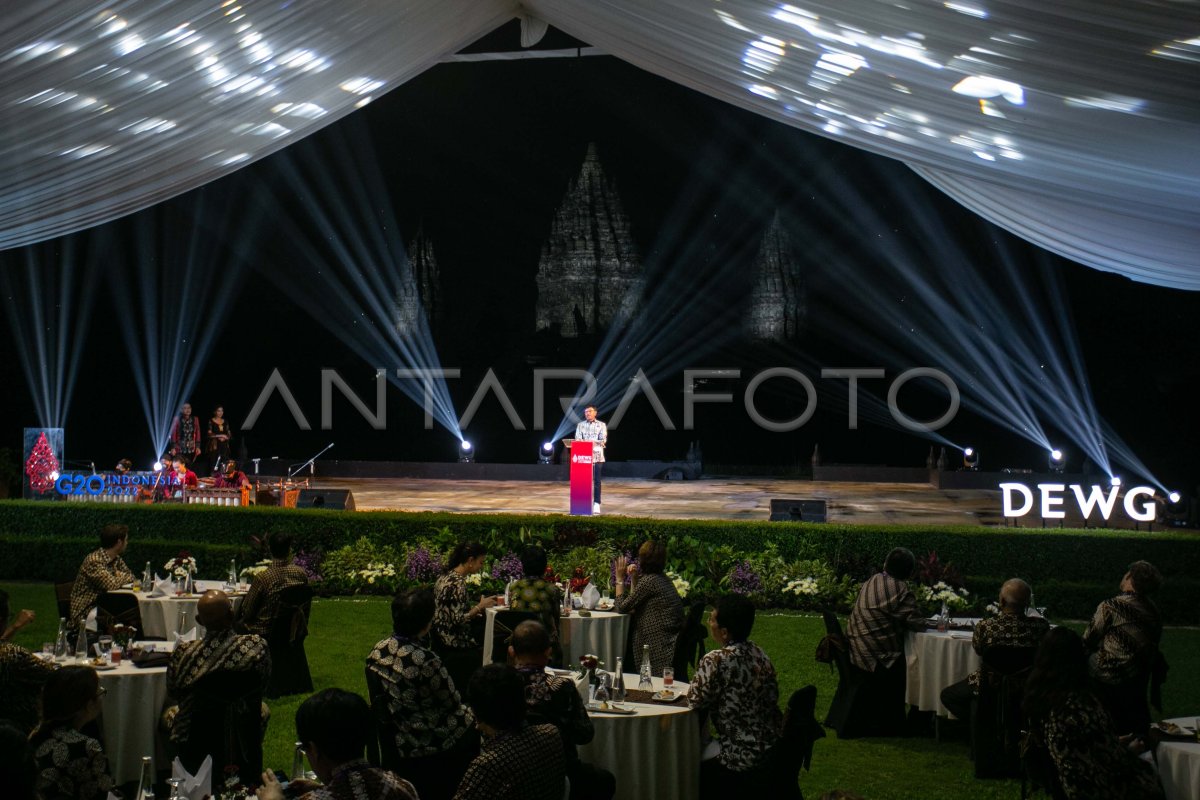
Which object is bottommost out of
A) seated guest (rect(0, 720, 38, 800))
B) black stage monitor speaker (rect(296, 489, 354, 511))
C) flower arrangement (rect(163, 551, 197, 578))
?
flower arrangement (rect(163, 551, 197, 578))

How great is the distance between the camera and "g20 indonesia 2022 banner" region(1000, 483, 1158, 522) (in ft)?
41.3

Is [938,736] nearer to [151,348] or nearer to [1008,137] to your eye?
[1008,137]

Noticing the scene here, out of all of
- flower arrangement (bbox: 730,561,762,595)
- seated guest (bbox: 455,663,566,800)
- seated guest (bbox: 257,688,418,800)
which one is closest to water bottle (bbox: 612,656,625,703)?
seated guest (bbox: 455,663,566,800)

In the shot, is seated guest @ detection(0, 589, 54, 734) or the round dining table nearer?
seated guest @ detection(0, 589, 54, 734)

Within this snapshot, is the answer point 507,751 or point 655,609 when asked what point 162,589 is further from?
point 507,751

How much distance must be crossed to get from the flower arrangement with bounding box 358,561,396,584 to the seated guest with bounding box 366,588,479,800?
283 inches

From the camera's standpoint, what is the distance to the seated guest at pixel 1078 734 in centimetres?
375

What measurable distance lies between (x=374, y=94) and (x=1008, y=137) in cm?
625

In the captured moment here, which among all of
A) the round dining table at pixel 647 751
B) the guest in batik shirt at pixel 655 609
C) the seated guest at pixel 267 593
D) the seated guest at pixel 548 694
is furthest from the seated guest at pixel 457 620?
the seated guest at pixel 548 694

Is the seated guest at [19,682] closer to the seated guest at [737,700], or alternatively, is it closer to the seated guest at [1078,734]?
the seated guest at [737,700]

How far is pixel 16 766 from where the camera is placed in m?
2.44

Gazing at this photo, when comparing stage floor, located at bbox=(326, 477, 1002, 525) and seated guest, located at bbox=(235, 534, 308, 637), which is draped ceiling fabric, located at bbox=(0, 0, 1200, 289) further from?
stage floor, located at bbox=(326, 477, 1002, 525)

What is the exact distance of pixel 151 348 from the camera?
1906 cm

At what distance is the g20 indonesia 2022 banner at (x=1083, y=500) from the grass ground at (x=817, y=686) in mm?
3021
